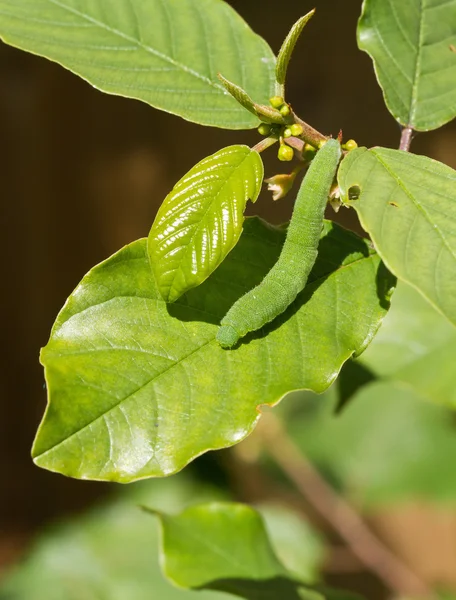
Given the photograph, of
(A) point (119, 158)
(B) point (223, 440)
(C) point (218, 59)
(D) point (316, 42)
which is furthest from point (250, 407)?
(A) point (119, 158)

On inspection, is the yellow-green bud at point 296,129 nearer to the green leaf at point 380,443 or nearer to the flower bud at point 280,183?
the flower bud at point 280,183

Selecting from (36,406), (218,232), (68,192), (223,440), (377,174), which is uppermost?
(377,174)

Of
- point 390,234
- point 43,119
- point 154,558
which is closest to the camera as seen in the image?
point 390,234

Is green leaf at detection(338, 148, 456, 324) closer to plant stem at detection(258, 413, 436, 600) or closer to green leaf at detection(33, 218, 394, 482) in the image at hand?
green leaf at detection(33, 218, 394, 482)

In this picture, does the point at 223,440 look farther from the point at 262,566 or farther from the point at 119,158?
the point at 119,158

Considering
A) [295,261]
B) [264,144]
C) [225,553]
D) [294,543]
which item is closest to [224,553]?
[225,553]

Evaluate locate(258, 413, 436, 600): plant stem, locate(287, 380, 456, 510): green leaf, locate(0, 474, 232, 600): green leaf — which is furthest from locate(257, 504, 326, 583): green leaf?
locate(287, 380, 456, 510): green leaf
